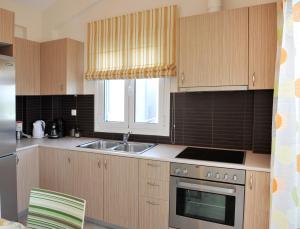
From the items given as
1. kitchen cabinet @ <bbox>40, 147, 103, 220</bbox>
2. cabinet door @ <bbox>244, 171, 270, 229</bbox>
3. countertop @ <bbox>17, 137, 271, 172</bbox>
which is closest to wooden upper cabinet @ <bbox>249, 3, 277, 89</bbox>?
countertop @ <bbox>17, 137, 271, 172</bbox>

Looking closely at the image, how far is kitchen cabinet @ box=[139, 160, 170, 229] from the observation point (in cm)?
220

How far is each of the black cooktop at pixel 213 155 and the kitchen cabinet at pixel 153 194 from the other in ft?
0.76

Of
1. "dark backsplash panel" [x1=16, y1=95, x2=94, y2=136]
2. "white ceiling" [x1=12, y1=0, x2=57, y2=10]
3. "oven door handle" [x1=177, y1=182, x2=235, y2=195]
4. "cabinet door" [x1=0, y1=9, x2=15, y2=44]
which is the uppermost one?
"white ceiling" [x1=12, y1=0, x2=57, y2=10]

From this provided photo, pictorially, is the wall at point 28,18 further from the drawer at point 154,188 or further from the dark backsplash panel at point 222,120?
the drawer at point 154,188

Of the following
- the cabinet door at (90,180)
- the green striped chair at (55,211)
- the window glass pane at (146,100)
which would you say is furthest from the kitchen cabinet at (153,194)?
the green striped chair at (55,211)

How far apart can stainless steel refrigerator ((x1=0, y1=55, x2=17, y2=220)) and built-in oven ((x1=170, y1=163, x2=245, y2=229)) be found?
1580 mm

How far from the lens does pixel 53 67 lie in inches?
120

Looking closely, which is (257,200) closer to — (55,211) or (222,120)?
(222,120)

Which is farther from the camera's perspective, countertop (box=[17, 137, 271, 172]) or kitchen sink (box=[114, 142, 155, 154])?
kitchen sink (box=[114, 142, 155, 154])

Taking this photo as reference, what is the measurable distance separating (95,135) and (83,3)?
5.64ft

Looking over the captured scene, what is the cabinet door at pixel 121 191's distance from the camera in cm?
233

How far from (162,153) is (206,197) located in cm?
57

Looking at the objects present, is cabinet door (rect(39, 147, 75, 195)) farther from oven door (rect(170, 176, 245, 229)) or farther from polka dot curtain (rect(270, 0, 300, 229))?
polka dot curtain (rect(270, 0, 300, 229))

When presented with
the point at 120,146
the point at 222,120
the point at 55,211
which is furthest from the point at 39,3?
the point at 55,211
